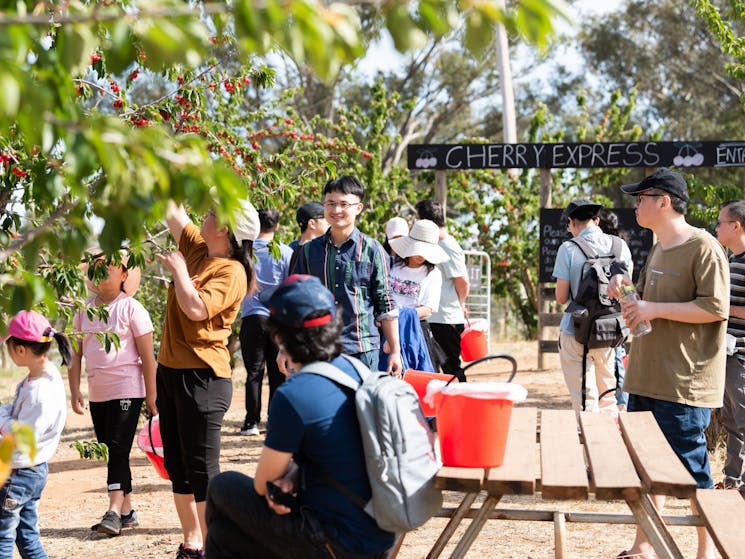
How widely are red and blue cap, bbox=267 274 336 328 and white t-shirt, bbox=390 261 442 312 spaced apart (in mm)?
3010

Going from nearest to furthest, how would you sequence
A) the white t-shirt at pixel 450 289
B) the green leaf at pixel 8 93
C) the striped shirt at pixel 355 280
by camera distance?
1. the green leaf at pixel 8 93
2. the striped shirt at pixel 355 280
3. the white t-shirt at pixel 450 289

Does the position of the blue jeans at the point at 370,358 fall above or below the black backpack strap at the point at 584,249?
→ below

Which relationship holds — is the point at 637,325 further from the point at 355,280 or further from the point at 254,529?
the point at 254,529

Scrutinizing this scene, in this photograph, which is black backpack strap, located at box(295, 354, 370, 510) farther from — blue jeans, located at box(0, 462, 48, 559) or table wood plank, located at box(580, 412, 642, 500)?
blue jeans, located at box(0, 462, 48, 559)

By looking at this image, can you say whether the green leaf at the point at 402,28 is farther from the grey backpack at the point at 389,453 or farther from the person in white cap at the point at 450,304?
the person in white cap at the point at 450,304

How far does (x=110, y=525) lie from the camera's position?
4.90 meters

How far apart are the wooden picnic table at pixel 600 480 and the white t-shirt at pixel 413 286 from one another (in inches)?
82.7

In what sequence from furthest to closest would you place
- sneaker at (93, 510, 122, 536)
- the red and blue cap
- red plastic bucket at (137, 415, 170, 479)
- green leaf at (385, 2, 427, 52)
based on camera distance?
sneaker at (93, 510, 122, 536) < red plastic bucket at (137, 415, 170, 479) < the red and blue cap < green leaf at (385, 2, 427, 52)

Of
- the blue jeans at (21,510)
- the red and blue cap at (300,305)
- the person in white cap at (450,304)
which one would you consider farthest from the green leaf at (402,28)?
the person in white cap at (450,304)

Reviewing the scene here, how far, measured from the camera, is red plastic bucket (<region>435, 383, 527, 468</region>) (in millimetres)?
2975

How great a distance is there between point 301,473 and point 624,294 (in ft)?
5.79

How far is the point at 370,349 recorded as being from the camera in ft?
15.0

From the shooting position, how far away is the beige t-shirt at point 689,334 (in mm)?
3816

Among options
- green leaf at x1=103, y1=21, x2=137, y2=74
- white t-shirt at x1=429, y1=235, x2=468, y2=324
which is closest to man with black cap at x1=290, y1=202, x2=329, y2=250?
white t-shirt at x1=429, y1=235, x2=468, y2=324
